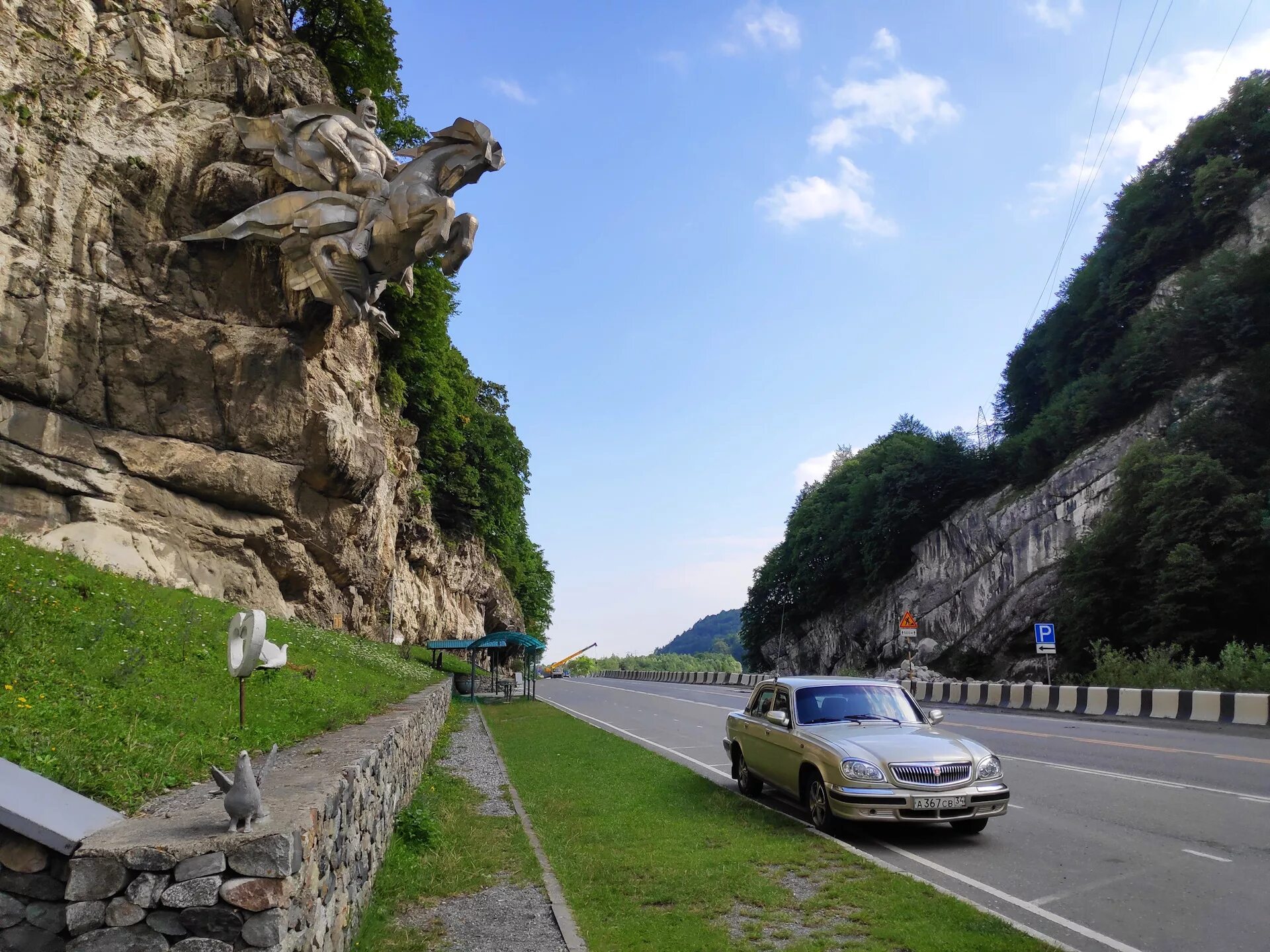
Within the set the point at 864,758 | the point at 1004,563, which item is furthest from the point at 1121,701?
the point at 1004,563

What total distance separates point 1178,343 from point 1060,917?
4305 cm

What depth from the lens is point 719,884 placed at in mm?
7070

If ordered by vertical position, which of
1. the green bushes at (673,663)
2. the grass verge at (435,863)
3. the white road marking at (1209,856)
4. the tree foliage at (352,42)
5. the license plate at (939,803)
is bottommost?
the green bushes at (673,663)

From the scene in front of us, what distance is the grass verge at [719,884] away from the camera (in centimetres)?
574

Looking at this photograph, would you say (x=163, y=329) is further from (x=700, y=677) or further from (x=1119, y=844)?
(x=700, y=677)

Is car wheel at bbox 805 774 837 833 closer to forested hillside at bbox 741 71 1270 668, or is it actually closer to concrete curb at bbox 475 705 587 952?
concrete curb at bbox 475 705 587 952

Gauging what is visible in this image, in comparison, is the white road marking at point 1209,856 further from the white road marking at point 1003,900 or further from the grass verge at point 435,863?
the grass verge at point 435,863

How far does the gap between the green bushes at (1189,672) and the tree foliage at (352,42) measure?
29406mm

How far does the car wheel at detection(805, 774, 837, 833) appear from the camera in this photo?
895 centimetres

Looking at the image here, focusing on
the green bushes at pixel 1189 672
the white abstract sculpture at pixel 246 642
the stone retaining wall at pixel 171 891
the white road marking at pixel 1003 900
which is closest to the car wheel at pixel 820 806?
the white road marking at pixel 1003 900

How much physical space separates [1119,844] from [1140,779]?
154 inches

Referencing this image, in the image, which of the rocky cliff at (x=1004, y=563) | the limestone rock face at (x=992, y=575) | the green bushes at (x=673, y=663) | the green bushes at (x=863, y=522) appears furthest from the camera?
the green bushes at (x=673, y=663)

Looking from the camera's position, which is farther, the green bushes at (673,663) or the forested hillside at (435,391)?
the green bushes at (673,663)

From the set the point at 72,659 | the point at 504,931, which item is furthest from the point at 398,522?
the point at 504,931
